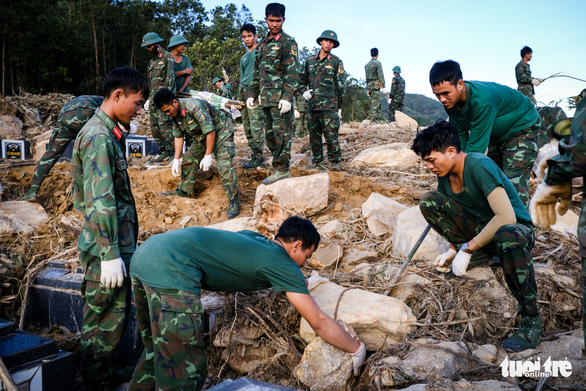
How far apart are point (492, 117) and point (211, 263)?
2.41 m

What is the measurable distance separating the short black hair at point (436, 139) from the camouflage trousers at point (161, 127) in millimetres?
5006

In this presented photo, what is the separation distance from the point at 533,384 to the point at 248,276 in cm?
155

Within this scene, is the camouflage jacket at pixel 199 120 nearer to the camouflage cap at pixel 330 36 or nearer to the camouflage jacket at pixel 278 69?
the camouflage jacket at pixel 278 69

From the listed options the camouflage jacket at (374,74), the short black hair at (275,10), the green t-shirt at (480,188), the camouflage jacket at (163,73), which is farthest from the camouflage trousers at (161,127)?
the camouflage jacket at (374,74)

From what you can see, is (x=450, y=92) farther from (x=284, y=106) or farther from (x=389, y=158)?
(x=389, y=158)

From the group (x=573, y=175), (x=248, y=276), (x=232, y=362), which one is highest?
(x=573, y=175)

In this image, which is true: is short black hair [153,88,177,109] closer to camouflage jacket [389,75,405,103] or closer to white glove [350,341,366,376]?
white glove [350,341,366,376]

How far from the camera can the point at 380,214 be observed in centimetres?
462

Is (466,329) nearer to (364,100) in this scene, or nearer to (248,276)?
(248,276)

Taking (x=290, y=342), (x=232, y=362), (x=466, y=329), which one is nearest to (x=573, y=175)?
(x=466, y=329)

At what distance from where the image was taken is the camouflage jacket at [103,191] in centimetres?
238

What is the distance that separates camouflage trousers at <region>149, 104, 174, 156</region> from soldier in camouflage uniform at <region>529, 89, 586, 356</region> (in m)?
5.77

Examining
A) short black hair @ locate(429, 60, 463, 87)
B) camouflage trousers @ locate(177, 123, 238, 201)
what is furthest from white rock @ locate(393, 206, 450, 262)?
camouflage trousers @ locate(177, 123, 238, 201)

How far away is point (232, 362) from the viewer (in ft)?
9.05
